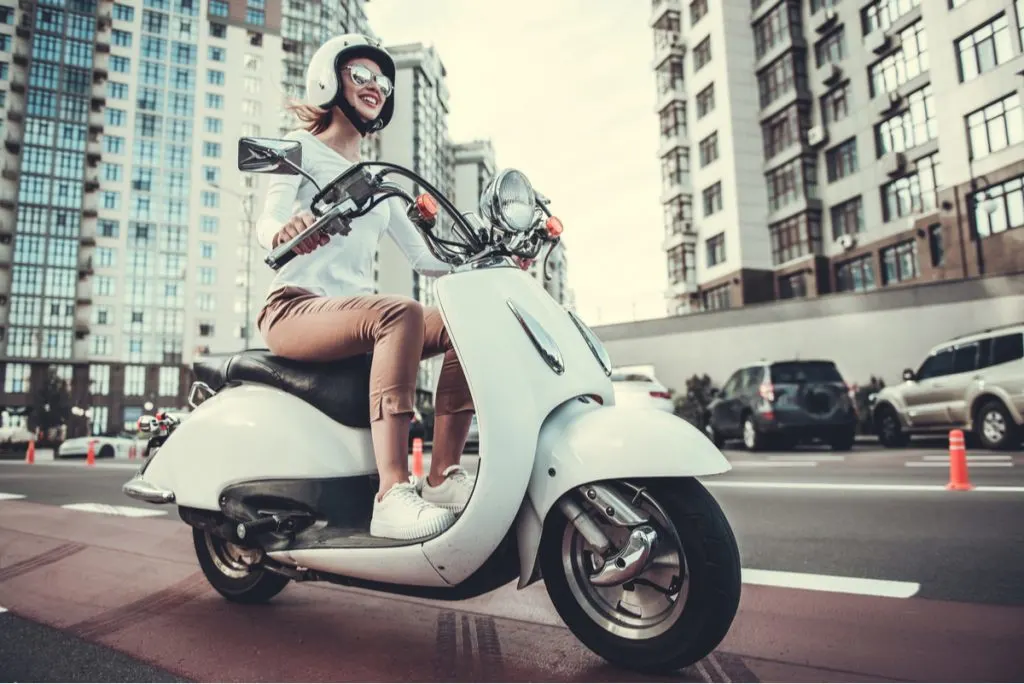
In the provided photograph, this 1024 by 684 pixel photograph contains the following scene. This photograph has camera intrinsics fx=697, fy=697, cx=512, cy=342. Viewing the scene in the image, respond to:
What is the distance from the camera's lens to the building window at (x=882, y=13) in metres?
26.6

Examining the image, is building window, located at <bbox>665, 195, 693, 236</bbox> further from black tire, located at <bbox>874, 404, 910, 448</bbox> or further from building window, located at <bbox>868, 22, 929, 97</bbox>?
black tire, located at <bbox>874, 404, 910, 448</bbox>

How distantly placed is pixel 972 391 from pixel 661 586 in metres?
Answer: 10.1

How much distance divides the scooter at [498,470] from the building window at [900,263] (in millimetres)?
28364

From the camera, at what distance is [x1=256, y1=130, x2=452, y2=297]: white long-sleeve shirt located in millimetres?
2521

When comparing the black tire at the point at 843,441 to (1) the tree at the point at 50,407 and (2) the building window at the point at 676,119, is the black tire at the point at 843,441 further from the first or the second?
Result: (1) the tree at the point at 50,407

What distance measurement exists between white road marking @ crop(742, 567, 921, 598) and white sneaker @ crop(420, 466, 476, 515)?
1.51 m

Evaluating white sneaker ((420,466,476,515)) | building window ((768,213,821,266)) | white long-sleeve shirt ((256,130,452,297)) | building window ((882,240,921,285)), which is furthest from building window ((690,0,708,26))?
white sneaker ((420,466,476,515))

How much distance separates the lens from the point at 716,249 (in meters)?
35.2

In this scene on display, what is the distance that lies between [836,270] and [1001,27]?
11642 millimetres

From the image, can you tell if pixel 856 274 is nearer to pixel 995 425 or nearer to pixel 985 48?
pixel 985 48

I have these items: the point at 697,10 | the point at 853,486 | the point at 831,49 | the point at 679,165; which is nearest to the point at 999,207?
the point at 831,49

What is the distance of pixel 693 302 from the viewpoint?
A: 123 ft

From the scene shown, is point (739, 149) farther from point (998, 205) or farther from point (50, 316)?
point (50, 316)

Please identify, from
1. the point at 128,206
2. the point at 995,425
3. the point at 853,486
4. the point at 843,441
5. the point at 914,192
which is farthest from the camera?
the point at 128,206
